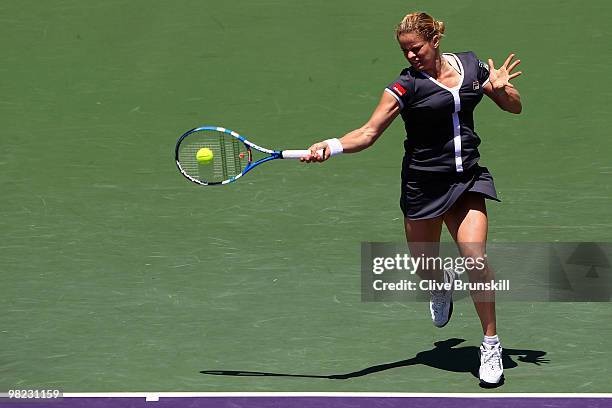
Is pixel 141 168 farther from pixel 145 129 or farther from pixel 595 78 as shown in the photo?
pixel 595 78

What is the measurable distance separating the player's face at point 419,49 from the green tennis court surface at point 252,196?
1896mm

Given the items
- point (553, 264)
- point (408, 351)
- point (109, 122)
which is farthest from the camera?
point (109, 122)

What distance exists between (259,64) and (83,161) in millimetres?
2201

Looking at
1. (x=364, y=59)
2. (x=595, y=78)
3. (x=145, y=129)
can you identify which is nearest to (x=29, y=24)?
(x=145, y=129)

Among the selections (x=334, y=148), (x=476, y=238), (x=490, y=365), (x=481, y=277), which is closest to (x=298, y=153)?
(x=334, y=148)

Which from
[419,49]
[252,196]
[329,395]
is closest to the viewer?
[329,395]

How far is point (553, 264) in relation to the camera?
12180mm

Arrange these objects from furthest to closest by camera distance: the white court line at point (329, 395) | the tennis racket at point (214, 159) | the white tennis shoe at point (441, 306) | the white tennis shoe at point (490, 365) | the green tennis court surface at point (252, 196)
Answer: the tennis racket at point (214, 159) < the white tennis shoe at point (441, 306) < the green tennis court surface at point (252, 196) < the white tennis shoe at point (490, 365) < the white court line at point (329, 395)

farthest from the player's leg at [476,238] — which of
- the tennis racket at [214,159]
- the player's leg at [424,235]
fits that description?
the tennis racket at [214,159]

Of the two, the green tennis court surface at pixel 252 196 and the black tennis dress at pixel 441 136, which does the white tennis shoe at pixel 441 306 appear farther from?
the black tennis dress at pixel 441 136

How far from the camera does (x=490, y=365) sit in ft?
32.5

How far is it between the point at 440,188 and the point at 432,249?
563 millimetres

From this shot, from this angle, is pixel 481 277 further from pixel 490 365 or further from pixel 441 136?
pixel 441 136

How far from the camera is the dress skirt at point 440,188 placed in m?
10.2
